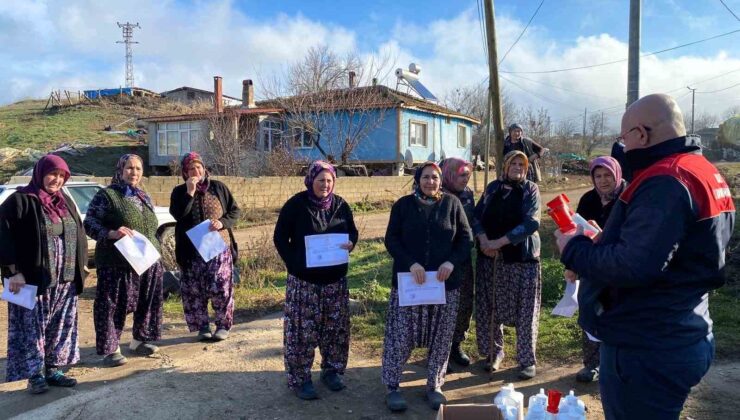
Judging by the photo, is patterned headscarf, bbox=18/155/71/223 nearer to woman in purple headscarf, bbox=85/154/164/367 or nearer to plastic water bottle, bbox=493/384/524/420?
woman in purple headscarf, bbox=85/154/164/367

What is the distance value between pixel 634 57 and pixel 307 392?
7.99m

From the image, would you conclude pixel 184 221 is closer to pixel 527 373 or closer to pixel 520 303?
pixel 520 303

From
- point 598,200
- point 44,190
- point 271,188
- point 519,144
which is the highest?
point 519,144

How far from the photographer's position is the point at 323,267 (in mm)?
4090

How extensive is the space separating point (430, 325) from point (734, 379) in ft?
9.20

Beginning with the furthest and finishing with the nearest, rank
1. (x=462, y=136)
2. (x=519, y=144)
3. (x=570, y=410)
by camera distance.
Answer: (x=462, y=136), (x=519, y=144), (x=570, y=410)

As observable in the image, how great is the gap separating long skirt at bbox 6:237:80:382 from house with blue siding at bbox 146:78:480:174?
54.5 feet

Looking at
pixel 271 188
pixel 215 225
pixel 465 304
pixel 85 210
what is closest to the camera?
pixel 465 304

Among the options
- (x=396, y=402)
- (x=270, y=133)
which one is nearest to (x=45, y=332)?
(x=396, y=402)

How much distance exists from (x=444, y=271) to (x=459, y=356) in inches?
52.4

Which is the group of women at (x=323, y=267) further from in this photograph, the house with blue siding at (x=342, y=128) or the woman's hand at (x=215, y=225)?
the house with blue siding at (x=342, y=128)

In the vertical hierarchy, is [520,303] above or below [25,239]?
below

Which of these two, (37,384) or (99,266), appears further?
(99,266)

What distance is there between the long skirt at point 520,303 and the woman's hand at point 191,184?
292 centimetres
